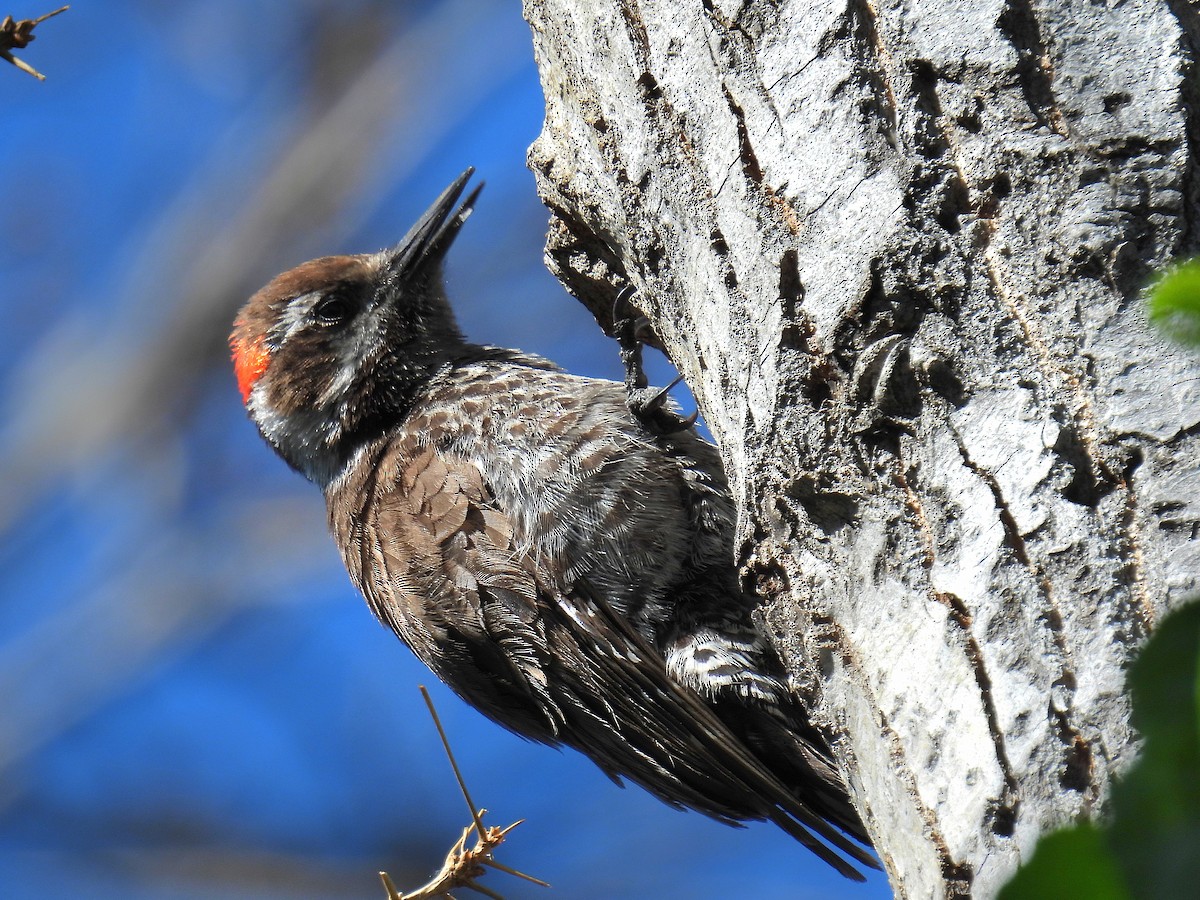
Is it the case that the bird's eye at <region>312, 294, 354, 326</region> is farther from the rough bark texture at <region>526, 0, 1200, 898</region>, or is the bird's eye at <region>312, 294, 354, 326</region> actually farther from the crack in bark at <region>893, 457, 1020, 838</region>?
the crack in bark at <region>893, 457, 1020, 838</region>

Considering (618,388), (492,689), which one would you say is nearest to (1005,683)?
(618,388)

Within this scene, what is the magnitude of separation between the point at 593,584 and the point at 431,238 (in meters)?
1.70

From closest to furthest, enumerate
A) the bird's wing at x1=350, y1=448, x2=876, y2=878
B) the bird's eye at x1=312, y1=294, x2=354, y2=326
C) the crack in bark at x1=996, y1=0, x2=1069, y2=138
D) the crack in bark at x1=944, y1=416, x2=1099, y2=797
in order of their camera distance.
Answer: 1. the crack in bark at x1=944, y1=416, x2=1099, y2=797
2. the crack in bark at x1=996, y1=0, x2=1069, y2=138
3. the bird's wing at x1=350, y1=448, x2=876, y2=878
4. the bird's eye at x1=312, y1=294, x2=354, y2=326

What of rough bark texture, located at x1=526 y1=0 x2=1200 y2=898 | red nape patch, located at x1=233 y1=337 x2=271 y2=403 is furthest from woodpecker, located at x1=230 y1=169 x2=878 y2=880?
rough bark texture, located at x1=526 y1=0 x2=1200 y2=898

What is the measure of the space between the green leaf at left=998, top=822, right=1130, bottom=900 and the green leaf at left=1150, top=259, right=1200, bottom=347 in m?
0.30

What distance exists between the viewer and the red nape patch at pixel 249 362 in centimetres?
425

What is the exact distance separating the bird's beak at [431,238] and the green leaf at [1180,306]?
147 inches

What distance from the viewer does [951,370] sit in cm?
166

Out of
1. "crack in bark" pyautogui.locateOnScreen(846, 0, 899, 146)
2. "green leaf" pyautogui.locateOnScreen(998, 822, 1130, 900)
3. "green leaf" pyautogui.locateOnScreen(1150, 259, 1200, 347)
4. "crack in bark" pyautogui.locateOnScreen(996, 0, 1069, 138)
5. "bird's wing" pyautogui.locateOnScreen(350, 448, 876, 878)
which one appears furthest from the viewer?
"bird's wing" pyautogui.locateOnScreen(350, 448, 876, 878)

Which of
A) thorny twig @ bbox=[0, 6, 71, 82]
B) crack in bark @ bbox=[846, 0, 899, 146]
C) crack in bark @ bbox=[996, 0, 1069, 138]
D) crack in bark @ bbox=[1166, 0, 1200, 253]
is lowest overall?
crack in bark @ bbox=[1166, 0, 1200, 253]

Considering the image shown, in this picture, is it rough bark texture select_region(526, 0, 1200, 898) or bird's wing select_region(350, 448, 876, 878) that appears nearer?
rough bark texture select_region(526, 0, 1200, 898)

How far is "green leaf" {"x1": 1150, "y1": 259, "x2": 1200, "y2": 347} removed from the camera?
65cm

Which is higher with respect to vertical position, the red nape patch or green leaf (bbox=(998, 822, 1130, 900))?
the red nape patch

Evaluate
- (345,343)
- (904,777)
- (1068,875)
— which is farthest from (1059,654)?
(345,343)
